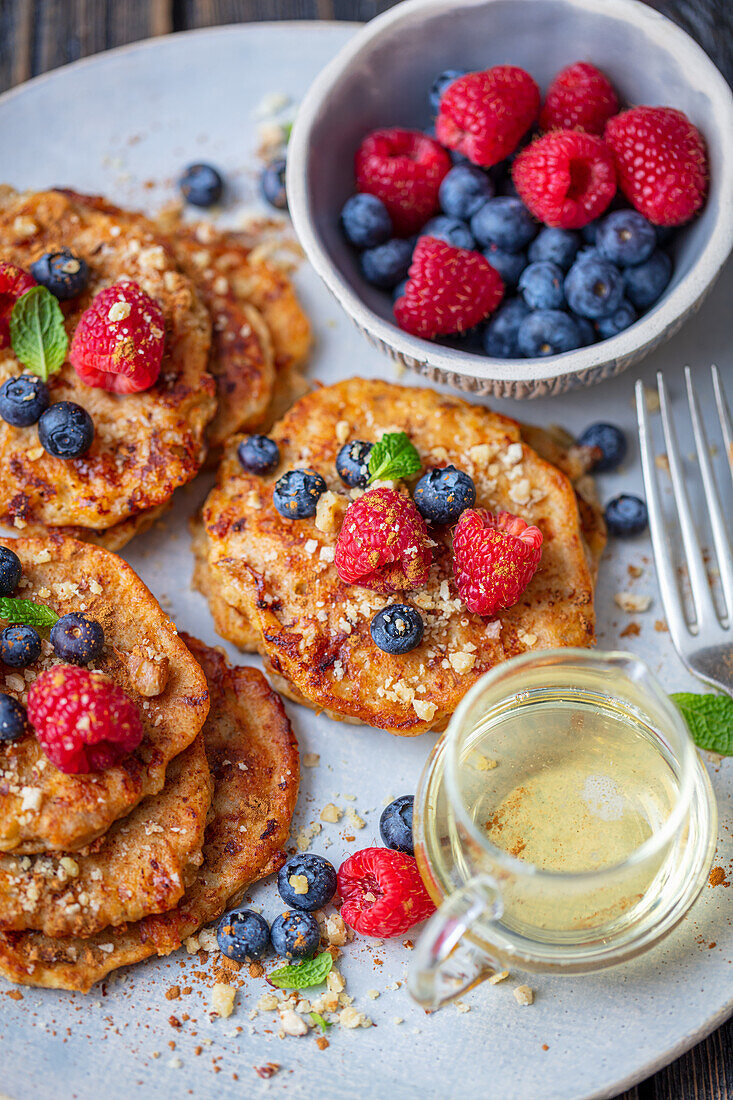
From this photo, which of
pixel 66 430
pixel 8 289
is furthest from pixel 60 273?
pixel 66 430

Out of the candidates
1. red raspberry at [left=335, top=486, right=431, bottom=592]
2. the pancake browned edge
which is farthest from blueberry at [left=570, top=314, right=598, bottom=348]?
the pancake browned edge

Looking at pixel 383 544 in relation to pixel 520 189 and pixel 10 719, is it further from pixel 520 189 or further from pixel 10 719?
pixel 520 189

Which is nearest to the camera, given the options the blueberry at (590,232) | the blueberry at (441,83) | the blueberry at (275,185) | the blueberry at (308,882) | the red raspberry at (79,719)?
the red raspberry at (79,719)

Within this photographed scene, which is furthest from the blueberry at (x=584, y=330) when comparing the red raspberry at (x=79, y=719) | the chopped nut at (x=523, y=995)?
the chopped nut at (x=523, y=995)

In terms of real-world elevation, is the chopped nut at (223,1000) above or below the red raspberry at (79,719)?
below

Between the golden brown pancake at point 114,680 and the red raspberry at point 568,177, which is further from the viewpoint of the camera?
the red raspberry at point 568,177

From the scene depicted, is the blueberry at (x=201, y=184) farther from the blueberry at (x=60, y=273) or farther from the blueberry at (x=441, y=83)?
the blueberry at (x=441, y=83)

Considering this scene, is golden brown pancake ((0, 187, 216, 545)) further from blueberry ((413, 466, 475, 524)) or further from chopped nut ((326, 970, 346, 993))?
chopped nut ((326, 970, 346, 993))
